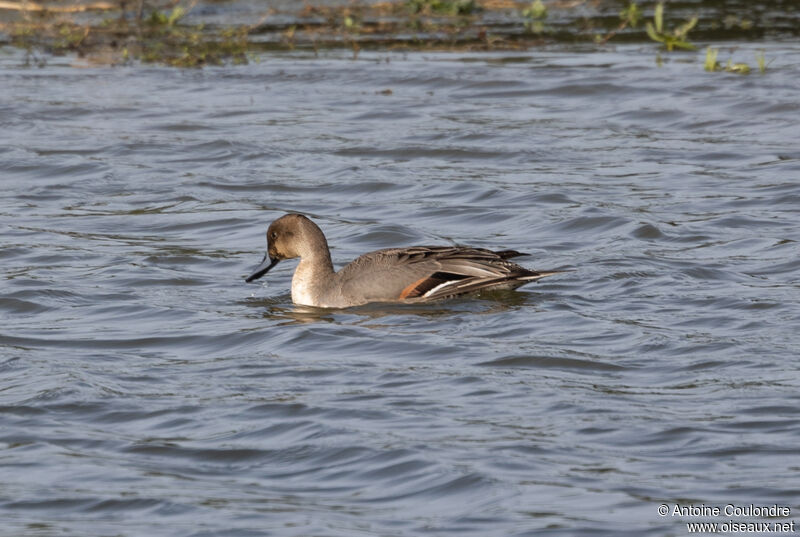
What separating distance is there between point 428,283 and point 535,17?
11.4m

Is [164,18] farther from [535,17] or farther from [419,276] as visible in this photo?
[419,276]

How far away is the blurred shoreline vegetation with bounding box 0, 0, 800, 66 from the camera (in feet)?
59.4

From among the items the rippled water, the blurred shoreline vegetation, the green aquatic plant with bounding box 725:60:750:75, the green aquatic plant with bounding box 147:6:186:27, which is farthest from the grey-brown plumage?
the green aquatic plant with bounding box 147:6:186:27

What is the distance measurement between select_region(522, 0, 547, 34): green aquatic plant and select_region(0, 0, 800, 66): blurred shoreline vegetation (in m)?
0.02

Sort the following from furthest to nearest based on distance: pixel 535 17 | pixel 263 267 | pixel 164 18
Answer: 1. pixel 535 17
2. pixel 164 18
3. pixel 263 267

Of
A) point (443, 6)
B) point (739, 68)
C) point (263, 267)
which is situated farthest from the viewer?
point (443, 6)

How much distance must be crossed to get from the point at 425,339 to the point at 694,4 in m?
13.6

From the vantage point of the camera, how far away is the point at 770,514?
5.32 meters

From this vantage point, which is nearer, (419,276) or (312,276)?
(419,276)

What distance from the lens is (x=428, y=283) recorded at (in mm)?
8578

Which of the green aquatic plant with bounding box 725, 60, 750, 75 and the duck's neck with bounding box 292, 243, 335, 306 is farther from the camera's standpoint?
the green aquatic plant with bounding box 725, 60, 750, 75

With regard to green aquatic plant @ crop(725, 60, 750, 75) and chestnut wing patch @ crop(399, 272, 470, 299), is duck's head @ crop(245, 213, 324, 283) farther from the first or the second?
green aquatic plant @ crop(725, 60, 750, 75)

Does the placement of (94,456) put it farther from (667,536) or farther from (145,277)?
(145,277)

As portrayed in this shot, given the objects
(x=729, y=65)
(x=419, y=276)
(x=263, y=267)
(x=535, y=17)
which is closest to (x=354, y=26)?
(x=535, y=17)
